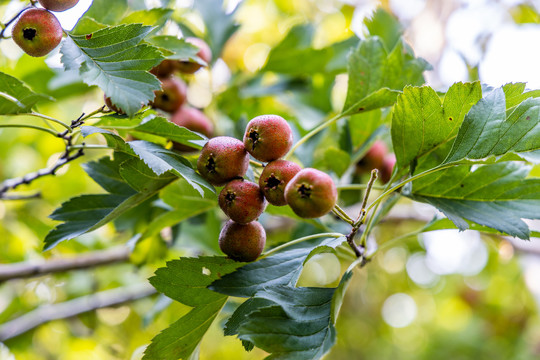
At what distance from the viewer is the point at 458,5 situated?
4.19m

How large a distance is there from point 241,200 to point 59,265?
1.50 m

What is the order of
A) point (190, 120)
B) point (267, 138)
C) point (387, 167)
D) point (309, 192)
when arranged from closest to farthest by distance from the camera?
point (309, 192)
point (267, 138)
point (190, 120)
point (387, 167)

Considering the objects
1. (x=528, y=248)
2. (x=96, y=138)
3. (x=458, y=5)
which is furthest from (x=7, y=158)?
(x=458, y=5)

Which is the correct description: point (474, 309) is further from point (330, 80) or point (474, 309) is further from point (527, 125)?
point (527, 125)

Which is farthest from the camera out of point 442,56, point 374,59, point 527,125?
point 442,56

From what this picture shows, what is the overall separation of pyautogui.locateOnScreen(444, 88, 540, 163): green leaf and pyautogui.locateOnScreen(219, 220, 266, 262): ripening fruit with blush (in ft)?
1.72

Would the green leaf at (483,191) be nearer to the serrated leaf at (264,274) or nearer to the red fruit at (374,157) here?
the serrated leaf at (264,274)

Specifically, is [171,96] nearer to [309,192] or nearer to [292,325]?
[309,192]

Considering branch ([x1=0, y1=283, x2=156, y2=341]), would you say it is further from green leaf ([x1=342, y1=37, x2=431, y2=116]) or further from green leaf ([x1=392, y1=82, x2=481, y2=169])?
green leaf ([x1=392, y1=82, x2=481, y2=169])

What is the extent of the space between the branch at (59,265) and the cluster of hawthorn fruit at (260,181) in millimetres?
1298

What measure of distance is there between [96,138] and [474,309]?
346 centimetres

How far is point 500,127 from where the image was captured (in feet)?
3.56

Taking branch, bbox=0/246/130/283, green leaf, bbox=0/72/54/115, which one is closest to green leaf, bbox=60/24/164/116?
green leaf, bbox=0/72/54/115

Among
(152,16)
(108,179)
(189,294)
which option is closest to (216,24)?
(152,16)
